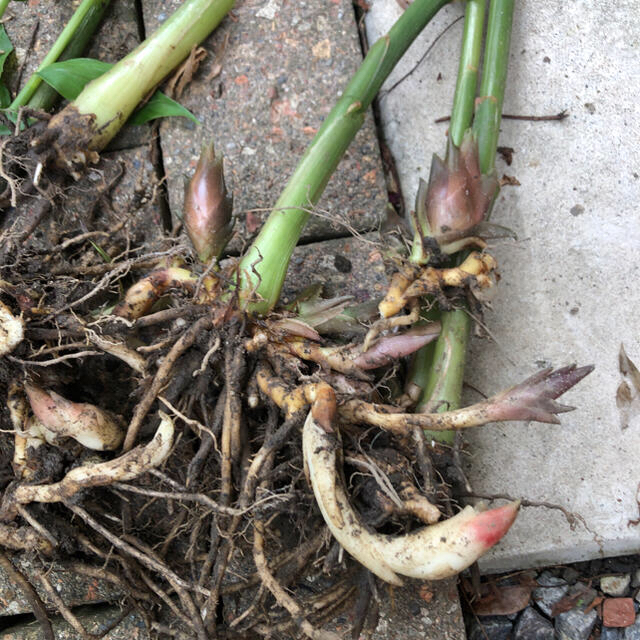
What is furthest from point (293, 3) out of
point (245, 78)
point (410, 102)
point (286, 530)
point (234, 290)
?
point (286, 530)

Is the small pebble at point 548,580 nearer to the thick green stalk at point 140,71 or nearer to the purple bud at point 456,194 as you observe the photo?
the purple bud at point 456,194

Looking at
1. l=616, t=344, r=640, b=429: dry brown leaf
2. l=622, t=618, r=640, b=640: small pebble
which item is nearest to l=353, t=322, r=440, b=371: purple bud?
l=616, t=344, r=640, b=429: dry brown leaf

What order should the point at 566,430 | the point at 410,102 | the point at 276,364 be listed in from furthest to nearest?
the point at 410,102 < the point at 566,430 < the point at 276,364

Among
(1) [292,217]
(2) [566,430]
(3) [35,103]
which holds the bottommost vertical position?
(2) [566,430]

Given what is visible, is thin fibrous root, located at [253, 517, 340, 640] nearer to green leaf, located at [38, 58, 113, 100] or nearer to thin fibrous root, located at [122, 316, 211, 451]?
thin fibrous root, located at [122, 316, 211, 451]

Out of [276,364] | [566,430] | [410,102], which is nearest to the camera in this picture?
[276,364]

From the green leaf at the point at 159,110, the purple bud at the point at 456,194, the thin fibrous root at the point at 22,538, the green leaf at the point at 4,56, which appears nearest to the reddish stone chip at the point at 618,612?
the purple bud at the point at 456,194

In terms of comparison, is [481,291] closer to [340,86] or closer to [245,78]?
[340,86]
